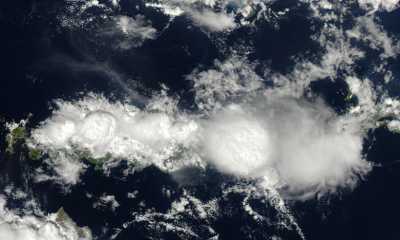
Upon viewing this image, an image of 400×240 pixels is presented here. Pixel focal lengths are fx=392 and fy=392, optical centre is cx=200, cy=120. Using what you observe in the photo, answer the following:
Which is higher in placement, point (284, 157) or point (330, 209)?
point (284, 157)

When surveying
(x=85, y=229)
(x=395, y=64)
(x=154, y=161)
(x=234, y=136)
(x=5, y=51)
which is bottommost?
(x=85, y=229)

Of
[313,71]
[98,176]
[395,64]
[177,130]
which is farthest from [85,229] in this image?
[395,64]

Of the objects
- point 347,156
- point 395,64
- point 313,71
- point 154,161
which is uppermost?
point 395,64

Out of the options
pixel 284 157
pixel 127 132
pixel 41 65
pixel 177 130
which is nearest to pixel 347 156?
pixel 284 157

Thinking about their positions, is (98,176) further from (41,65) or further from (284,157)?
(284,157)

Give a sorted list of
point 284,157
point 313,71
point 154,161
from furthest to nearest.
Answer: point 313,71
point 284,157
point 154,161

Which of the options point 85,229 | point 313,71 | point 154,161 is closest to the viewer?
point 85,229

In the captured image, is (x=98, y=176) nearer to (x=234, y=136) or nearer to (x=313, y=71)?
(x=234, y=136)

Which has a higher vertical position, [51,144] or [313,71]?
[313,71]

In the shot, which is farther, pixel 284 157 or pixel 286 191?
pixel 284 157
